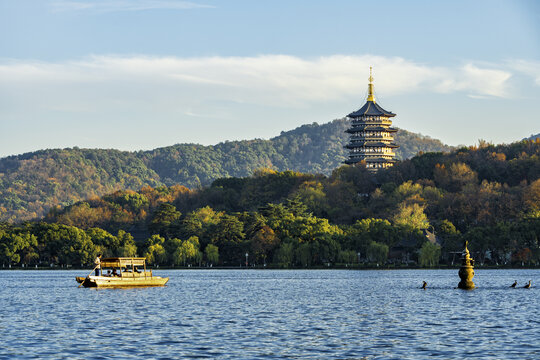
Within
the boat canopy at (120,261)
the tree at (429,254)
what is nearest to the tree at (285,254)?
the tree at (429,254)

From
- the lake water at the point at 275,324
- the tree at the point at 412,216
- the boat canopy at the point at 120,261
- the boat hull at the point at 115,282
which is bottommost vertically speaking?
the lake water at the point at 275,324

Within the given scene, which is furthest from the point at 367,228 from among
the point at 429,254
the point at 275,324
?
the point at 275,324

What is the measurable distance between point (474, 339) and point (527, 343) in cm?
259

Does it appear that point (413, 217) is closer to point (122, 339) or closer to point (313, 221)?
point (313, 221)

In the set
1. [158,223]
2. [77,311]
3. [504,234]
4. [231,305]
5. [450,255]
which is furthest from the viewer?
[158,223]

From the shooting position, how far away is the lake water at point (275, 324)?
3788cm

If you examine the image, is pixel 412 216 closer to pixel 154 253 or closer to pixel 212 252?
pixel 212 252

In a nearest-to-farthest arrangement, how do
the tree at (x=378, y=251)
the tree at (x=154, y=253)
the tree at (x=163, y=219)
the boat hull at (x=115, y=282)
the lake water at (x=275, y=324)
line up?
the lake water at (x=275, y=324), the boat hull at (x=115, y=282), the tree at (x=378, y=251), the tree at (x=154, y=253), the tree at (x=163, y=219)

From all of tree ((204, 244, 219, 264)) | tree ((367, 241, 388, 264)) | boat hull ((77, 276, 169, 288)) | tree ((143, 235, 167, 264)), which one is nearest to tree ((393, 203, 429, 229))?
tree ((367, 241, 388, 264))

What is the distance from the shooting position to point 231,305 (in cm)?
6388

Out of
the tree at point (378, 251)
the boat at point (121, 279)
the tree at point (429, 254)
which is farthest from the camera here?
the tree at point (378, 251)

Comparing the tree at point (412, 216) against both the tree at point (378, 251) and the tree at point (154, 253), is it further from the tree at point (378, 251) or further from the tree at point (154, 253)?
the tree at point (154, 253)

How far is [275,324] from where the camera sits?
4900 cm

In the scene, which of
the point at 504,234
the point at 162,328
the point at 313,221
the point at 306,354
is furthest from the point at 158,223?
the point at 306,354
